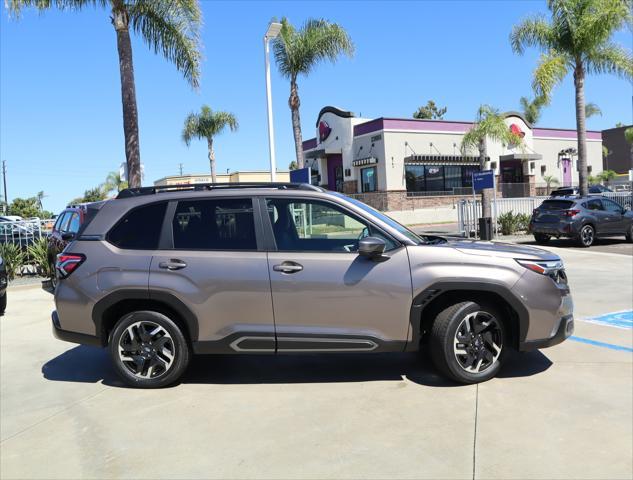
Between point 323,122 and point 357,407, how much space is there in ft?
115

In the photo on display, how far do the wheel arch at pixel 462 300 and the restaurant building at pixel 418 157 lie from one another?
2874 cm

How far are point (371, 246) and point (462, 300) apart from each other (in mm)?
993

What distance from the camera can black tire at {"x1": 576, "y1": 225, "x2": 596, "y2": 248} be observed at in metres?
15.8

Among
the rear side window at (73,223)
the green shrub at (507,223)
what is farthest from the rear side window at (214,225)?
the green shrub at (507,223)

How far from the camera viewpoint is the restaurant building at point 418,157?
3347 centimetres

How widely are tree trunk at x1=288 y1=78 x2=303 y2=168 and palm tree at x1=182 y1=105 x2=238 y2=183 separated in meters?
17.4

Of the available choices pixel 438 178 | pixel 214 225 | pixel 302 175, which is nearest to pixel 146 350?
pixel 214 225

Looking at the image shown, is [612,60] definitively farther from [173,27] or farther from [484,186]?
[173,27]

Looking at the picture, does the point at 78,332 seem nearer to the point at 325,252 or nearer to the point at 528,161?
the point at 325,252

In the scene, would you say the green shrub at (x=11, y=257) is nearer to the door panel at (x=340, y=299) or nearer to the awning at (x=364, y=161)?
the door panel at (x=340, y=299)

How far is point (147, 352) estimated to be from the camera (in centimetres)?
473

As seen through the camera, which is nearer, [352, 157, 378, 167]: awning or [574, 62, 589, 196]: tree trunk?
[574, 62, 589, 196]: tree trunk

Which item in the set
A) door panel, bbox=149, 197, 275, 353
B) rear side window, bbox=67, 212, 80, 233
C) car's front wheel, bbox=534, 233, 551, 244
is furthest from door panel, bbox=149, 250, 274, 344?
car's front wheel, bbox=534, 233, 551, 244

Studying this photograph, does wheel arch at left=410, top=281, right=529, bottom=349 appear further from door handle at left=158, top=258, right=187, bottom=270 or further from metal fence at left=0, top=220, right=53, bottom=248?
metal fence at left=0, top=220, right=53, bottom=248
